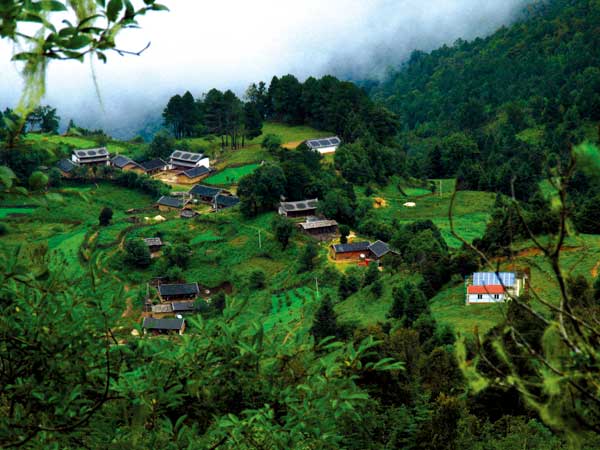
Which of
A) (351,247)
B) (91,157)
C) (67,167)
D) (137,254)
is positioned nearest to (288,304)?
(351,247)

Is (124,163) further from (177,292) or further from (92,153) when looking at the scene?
(177,292)

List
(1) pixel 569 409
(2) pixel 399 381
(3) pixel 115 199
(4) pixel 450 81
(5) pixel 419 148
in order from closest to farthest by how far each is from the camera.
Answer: (1) pixel 569 409, (2) pixel 399 381, (3) pixel 115 199, (5) pixel 419 148, (4) pixel 450 81

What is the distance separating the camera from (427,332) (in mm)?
23141

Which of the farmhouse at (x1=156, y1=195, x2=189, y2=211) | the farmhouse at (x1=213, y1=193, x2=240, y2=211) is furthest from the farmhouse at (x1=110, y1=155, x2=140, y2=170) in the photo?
the farmhouse at (x1=213, y1=193, x2=240, y2=211)

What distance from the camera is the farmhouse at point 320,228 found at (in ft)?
124

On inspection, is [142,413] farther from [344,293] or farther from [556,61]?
[556,61]

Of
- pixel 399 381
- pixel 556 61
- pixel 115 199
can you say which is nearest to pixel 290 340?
pixel 399 381

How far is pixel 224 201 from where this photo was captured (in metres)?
43.9

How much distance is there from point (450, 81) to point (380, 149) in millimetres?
29454

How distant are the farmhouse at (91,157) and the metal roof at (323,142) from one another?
1219cm

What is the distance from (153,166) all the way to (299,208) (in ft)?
48.4

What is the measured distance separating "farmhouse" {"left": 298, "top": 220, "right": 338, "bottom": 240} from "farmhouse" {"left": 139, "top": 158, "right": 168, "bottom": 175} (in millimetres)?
15452

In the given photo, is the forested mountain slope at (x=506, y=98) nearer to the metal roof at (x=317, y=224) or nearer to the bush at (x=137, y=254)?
the metal roof at (x=317, y=224)

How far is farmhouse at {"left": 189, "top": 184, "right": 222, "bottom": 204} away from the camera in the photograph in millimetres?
44969
